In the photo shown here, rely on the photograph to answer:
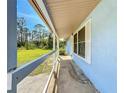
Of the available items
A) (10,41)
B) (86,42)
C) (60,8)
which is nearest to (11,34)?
(10,41)

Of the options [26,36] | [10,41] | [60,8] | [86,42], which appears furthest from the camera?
[86,42]

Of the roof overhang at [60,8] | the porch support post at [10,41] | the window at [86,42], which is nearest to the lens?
the porch support post at [10,41]

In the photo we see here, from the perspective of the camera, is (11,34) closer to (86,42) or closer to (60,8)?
(60,8)

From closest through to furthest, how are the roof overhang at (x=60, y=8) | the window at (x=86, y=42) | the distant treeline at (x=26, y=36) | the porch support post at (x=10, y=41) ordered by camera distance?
1. the porch support post at (x=10, y=41)
2. the distant treeline at (x=26, y=36)
3. the roof overhang at (x=60, y=8)
4. the window at (x=86, y=42)

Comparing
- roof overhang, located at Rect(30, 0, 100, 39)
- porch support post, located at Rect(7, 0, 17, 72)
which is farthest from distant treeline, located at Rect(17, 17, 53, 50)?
roof overhang, located at Rect(30, 0, 100, 39)

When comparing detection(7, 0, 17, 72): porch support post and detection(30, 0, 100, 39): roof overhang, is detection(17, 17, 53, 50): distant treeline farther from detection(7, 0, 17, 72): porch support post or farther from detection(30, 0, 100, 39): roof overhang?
detection(30, 0, 100, 39): roof overhang

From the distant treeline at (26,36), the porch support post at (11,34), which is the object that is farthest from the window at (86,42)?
the porch support post at (11,34)

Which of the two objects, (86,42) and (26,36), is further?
(86,42)

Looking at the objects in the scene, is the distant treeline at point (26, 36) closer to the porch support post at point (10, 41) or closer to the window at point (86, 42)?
the porch support post at point (10, 41)

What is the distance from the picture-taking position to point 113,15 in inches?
116
